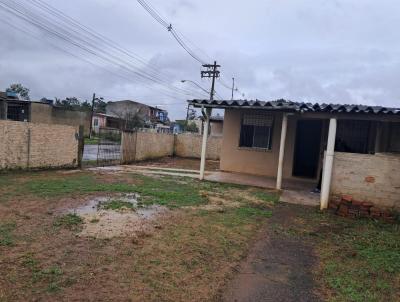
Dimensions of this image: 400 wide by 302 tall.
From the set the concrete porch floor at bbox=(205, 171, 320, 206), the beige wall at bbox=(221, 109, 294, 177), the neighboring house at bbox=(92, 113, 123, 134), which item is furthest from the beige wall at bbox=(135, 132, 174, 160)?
the neighboring house at bbox=(92, 113, 123, 134)

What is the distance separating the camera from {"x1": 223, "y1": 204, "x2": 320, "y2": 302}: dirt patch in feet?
13.3

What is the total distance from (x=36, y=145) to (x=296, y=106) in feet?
27.3

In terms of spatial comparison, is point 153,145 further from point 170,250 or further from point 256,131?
point 170,250

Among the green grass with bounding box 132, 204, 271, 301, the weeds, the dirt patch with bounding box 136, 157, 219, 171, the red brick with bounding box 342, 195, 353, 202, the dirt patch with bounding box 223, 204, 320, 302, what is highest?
the red brick with bounding box 342, 195, 353, 202

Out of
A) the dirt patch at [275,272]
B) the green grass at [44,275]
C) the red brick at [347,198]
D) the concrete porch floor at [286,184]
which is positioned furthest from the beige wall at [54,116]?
the green grass at [44,275]

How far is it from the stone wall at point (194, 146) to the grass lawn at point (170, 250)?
15.4 meters

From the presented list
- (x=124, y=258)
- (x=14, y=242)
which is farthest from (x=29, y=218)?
(x=124, y=258)

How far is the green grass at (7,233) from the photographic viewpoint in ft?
16.1

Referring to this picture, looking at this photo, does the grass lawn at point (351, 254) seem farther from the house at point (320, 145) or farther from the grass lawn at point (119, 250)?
the house at point (320, 145)

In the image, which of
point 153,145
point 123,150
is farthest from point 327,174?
point 153,145

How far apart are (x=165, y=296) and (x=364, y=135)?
1129 centimetres

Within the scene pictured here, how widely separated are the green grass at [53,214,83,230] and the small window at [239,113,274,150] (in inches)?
372

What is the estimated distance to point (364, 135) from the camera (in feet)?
43.0

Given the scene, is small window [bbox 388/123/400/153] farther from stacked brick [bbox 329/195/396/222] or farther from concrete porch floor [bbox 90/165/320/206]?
stacked brick [bbox 329/195/396/222]
